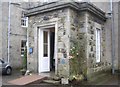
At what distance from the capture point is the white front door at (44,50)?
11547 mm

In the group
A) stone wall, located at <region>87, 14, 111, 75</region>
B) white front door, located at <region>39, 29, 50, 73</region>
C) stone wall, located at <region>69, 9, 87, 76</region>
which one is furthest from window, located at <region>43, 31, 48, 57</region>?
stone wall, located at <region>87, 14, 111, 75</region>

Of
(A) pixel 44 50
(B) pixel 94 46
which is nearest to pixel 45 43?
(A) pixel 44 50

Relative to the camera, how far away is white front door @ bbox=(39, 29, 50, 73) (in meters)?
11.5

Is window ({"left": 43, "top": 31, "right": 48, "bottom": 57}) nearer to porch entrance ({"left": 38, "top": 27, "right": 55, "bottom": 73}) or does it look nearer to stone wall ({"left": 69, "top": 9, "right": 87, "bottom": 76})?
porch entrance ({"left": 38, "top": 27, "right": 55, "bottom": 73})

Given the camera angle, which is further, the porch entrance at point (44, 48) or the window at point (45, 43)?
the window at point (45, 43)

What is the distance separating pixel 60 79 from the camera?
9.65 metres

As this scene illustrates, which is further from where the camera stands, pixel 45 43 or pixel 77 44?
pixel 45 43

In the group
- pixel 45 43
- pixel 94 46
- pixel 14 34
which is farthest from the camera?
pixel 14 34

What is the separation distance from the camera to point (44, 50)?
38.8ft

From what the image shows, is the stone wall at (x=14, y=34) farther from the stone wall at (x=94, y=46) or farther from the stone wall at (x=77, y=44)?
the stone wall at (x=77, y=44)

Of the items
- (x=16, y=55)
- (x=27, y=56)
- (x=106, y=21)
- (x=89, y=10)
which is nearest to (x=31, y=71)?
(x=27, y=56)

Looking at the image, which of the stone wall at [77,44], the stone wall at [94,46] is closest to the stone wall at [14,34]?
the stone wall at [94,46]

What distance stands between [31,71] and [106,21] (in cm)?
598

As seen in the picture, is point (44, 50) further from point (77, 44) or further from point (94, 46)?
point (94, 46)
